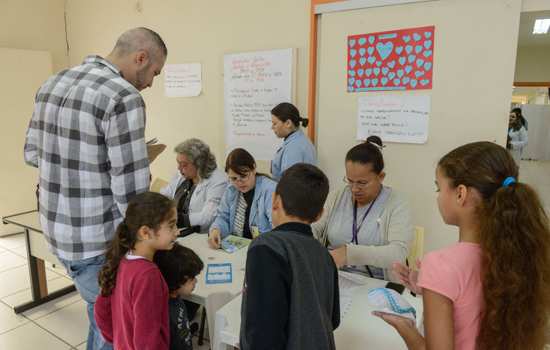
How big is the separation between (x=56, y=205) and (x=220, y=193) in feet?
4.48

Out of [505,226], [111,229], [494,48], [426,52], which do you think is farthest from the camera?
[426,52]

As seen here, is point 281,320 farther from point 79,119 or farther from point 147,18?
point 147,18

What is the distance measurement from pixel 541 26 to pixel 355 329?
5.32 meters

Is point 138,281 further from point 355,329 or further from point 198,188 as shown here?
point 198,188

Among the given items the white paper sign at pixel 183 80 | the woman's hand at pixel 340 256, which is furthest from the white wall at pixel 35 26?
the woman's hand at pixel 340 256

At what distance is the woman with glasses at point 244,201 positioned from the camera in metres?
2.29

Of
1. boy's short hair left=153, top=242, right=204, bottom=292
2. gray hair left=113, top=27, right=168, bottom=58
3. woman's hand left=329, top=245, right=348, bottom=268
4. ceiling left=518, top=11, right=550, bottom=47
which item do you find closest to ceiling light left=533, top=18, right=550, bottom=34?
ceiling left=518, top=11, right=550, bottom=47

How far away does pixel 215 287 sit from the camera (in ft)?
5.30

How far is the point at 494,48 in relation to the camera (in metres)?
2.31

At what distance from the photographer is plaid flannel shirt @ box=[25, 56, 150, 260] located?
4.22 feet

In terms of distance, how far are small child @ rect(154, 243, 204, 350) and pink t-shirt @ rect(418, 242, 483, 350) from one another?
94cm

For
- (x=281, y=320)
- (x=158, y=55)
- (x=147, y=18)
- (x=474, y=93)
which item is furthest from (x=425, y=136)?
(x=147, y=18)

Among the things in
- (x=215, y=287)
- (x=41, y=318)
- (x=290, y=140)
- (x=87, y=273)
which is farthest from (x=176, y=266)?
(x=41, y=318)

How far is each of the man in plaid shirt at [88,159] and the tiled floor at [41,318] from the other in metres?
1.24
